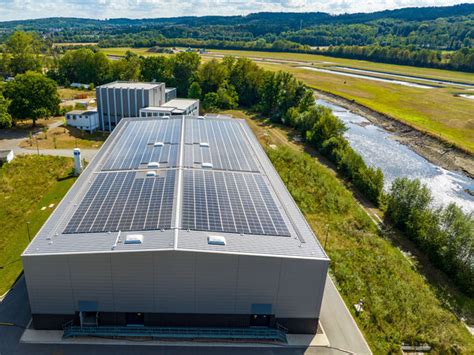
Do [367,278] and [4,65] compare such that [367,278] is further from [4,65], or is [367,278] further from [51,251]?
[4,65]

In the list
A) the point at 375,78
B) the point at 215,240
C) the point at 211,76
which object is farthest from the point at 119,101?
the point at 375,78

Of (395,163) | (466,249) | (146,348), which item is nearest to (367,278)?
(466,249)

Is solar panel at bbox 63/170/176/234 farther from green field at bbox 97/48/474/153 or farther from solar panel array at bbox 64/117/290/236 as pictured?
green field at bbox 97/48/474/153

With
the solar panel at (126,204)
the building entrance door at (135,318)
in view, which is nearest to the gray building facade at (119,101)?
the solar panel at (126,204)

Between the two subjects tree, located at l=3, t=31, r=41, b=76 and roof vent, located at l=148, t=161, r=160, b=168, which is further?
tree, located at l=3, t=31, r=41, b=76

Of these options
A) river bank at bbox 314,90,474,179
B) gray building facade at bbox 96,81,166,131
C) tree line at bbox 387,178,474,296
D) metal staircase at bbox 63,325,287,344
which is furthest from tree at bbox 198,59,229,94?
metal staircase at bbox 63,325,287,344

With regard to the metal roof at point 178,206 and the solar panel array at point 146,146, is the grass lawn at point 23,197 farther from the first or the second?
the solar panel array at point 146,146
